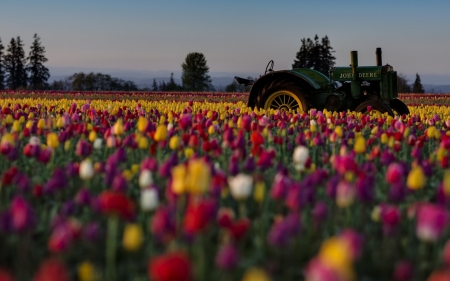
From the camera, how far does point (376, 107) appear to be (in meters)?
12.4

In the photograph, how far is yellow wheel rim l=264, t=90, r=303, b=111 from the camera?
42.5 feet

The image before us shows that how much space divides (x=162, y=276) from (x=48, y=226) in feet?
6.43

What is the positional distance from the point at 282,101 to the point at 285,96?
5.3 inches

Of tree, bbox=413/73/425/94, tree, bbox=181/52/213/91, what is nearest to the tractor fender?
tree, bbox=413/73/425/94

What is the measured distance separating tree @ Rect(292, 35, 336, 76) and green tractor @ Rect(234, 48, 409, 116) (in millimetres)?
76338

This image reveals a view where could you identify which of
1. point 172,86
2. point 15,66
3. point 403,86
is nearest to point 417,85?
point 403,86

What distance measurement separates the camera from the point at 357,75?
13.4 m

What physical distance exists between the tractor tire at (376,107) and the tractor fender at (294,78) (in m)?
0.99

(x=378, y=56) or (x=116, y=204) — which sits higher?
(x=378, y=56)

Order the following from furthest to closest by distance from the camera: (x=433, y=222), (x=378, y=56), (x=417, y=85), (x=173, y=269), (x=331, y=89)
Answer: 1. (x=417, y=85)
2. (x=378, y=56)
3. (x=331, y=89)
4. (x=433, y=222)
5. (x=173, y=269)

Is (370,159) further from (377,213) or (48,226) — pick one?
(48,226)

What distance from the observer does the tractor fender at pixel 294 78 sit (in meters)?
12.5

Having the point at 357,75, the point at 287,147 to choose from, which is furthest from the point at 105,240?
the point at 357,75

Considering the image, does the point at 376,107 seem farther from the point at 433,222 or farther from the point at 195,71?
the point at 195,71
